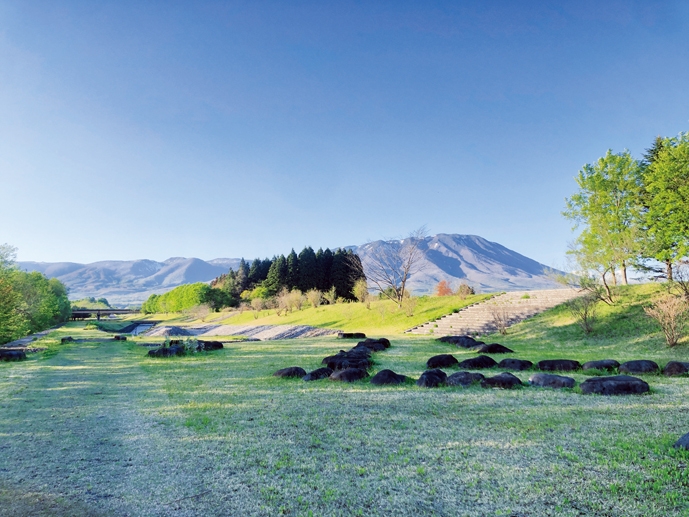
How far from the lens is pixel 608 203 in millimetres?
31844

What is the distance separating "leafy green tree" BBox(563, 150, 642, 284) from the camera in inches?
1140

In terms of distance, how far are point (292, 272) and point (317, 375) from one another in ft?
224

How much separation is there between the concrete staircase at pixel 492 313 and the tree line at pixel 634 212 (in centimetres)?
387

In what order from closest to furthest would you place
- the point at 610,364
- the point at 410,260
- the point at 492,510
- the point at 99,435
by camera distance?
1. the point at 492,510
2. the point at 99,435
3. the point at 610,364
4. the point at 410,260

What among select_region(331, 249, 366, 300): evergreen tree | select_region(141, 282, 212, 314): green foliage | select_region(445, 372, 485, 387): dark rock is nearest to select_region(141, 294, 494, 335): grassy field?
select_region(331, 249, 366, 300): evergreen tree

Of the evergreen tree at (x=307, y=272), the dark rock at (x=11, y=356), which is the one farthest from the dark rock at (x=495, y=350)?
the evergreen tree at (x=307, y=272)

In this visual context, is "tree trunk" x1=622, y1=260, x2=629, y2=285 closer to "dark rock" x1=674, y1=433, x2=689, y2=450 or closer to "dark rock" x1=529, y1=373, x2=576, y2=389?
"dark rock" x1=529, y1=373, x2=576, y2=389

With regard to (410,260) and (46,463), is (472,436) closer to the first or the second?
(46,463)

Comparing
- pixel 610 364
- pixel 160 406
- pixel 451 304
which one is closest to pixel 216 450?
A: pixel 160 406

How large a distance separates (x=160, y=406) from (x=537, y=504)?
7900 mm

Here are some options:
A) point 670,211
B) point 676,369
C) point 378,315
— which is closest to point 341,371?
point 676,369

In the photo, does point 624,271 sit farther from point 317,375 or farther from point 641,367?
point 317,375

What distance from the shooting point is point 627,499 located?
3.88m

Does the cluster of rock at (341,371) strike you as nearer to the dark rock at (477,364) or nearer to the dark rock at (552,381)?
the dark rock at (477,364)
